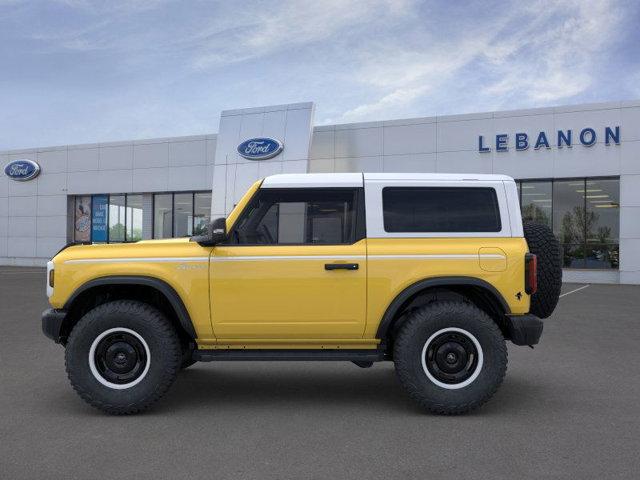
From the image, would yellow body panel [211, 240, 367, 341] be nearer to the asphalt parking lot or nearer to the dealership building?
the asphalt parking lot

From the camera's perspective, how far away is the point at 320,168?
25.5 meters

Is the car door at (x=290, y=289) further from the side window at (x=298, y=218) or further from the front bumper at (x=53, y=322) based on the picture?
the front bumper at (x=53, y=322)

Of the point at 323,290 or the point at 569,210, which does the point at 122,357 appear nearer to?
the point at 323,290

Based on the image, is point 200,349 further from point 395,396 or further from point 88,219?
point 88,219

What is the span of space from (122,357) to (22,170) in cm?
3073

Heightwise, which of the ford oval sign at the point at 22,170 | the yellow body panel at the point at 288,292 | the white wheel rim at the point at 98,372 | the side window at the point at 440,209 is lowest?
the white wheel rim at the point at 98,372

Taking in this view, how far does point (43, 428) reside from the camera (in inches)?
179

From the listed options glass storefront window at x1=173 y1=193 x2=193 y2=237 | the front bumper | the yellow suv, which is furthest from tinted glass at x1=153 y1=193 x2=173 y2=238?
the yellow suv

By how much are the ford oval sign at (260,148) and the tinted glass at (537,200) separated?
973 cm

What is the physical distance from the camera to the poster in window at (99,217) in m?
30.7

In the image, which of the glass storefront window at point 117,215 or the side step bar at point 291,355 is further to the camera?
the glass storefront window at point 117,215

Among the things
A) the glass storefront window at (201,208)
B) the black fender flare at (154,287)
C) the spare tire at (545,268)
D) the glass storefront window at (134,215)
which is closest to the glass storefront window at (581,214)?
the glass storefront window at (201,208)

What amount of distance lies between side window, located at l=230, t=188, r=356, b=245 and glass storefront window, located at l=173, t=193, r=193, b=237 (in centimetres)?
2415

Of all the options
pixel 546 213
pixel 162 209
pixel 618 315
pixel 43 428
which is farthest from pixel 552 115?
pixel 43 428
